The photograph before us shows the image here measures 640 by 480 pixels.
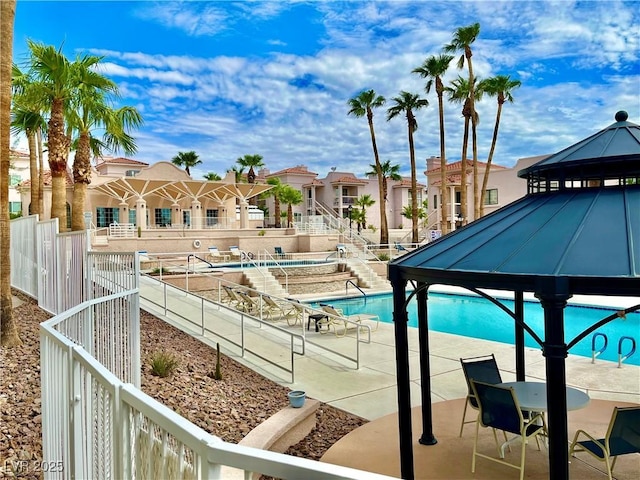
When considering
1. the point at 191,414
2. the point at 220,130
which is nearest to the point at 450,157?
the point at 220,130

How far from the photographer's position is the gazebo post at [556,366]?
352cm

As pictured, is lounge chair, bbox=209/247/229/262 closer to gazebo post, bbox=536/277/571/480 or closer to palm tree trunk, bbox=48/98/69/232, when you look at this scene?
palm tree trunk, bbox=48/98/69/232

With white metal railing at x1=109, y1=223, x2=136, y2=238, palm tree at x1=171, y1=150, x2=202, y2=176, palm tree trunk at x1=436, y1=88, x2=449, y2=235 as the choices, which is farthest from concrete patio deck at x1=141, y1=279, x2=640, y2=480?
palm tree at x1=171, y1=150, x2=202, y2=176

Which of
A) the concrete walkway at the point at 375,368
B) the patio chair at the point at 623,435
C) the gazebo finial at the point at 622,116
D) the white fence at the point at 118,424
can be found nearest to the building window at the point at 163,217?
the concrete walkway at the point at 375,368

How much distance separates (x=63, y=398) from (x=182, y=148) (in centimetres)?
5528

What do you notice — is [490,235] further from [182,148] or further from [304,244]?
[182,148]

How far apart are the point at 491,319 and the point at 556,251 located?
15.5 meters

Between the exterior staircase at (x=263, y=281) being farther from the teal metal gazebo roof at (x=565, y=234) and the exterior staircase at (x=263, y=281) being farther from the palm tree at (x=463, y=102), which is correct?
the palm tree at (x=463, y=102)

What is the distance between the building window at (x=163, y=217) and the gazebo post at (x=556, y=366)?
134ft

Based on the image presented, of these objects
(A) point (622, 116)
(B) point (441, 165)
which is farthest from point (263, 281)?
(A) point (622, 116)

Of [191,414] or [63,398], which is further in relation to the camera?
[191,414]

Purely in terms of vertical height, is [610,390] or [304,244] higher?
[304,244]

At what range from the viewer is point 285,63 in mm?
32281

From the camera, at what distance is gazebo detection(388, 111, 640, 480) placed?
3551mm
